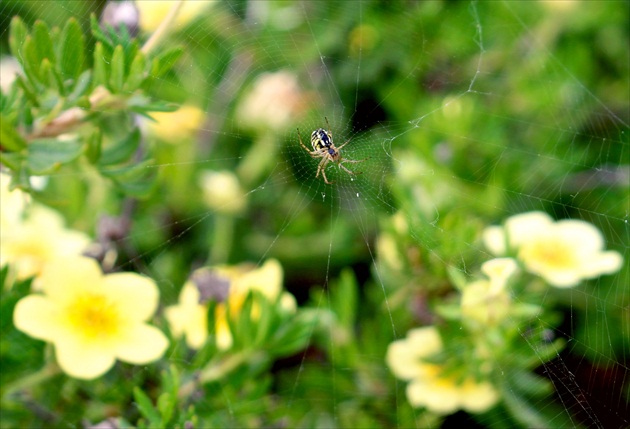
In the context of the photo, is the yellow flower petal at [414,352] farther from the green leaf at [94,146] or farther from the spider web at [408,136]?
the green leaf at [94,146]

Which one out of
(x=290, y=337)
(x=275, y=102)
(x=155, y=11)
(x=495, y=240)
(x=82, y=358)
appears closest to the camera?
(x=82, y=358)

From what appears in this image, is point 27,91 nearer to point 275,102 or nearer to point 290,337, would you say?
point 290,337

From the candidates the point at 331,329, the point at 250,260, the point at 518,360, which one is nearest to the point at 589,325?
the point at 518,360

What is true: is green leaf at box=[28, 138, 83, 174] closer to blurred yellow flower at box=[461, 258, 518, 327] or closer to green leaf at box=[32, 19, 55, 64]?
green leaf at box=[32, 19, 55, 64]

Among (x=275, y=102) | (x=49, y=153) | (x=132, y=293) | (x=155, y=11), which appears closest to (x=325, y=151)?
(x=275, y=102)

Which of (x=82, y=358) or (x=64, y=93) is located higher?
(x=64, y=93)

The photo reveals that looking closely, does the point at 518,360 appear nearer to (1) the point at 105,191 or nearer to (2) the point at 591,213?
(2) the point at 591,213

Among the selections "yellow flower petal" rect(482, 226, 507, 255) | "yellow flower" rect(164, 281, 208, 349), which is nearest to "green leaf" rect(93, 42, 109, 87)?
"yellow flower" rect(164, 281, 208, 349)
